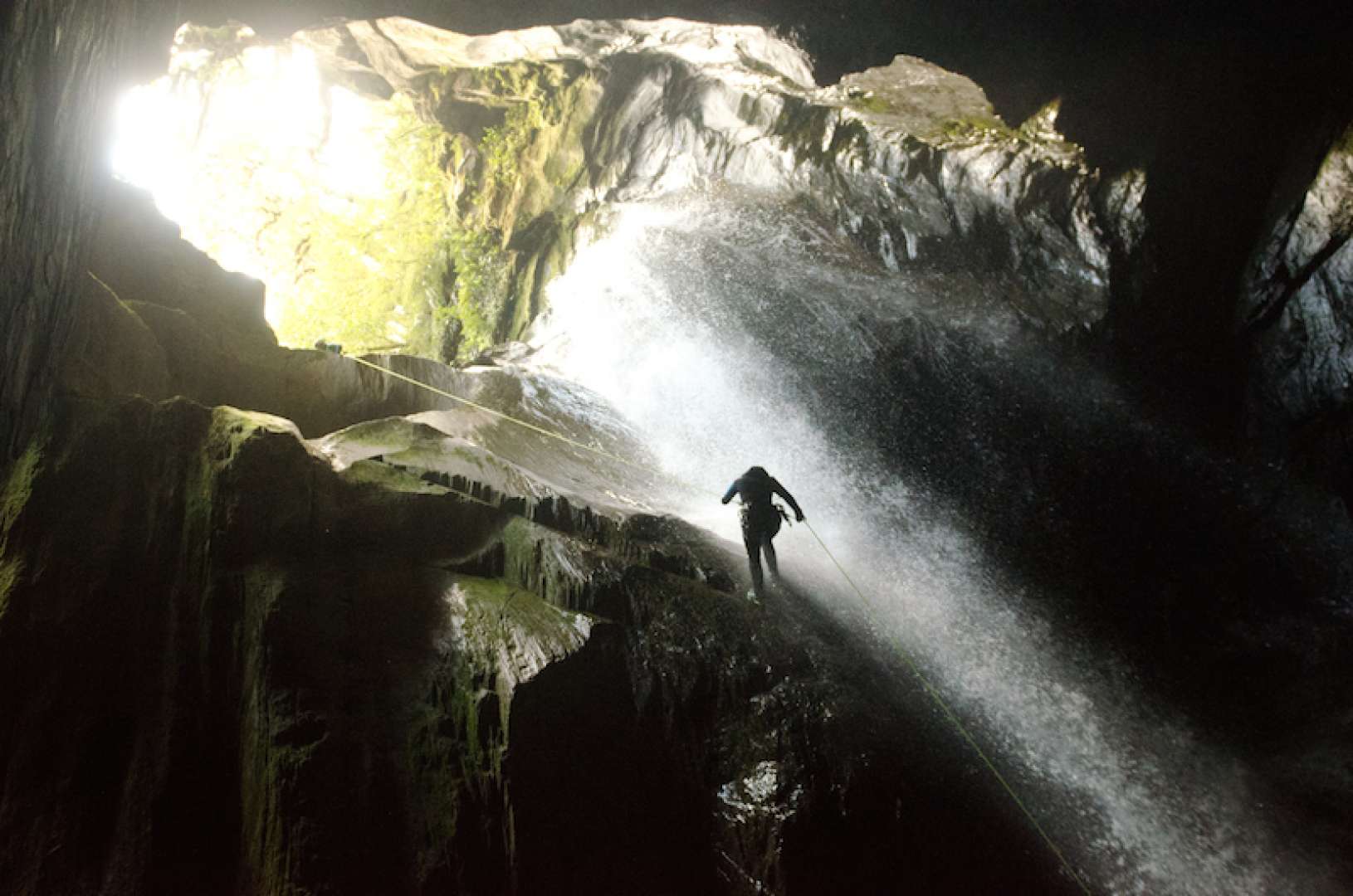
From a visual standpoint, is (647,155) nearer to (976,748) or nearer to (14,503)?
(976,748)

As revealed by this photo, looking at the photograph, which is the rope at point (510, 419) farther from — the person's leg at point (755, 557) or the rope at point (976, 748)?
the rope at point (976, 748)

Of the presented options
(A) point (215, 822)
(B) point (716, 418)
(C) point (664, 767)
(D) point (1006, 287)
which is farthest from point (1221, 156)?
(A) point (215, 822)

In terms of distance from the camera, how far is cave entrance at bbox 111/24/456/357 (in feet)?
59.4

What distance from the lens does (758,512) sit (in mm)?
9086

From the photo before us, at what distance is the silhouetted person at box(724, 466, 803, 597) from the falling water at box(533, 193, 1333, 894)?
0.99 meters

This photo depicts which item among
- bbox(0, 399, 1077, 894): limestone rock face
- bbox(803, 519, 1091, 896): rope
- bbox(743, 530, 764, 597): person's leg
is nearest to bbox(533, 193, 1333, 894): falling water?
bbox(803, 519, 1091, 896): rope

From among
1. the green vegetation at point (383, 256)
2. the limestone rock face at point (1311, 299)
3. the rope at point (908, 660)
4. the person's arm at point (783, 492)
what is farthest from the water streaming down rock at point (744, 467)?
the limestone rock face at point (1311, 299)

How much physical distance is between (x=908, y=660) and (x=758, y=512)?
2.67 meters

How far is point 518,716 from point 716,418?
8.90 meters

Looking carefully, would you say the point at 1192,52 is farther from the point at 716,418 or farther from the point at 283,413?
the point at 283,413

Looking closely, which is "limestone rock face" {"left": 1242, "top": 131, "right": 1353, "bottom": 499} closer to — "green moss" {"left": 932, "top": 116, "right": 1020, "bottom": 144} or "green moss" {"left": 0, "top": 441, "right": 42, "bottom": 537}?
"green moss" {"left": 932, "top": 116, "right": 1020, "bottom": 144}

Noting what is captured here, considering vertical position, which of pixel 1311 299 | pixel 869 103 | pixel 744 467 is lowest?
pixel 744 467

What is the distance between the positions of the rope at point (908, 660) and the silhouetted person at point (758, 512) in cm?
60

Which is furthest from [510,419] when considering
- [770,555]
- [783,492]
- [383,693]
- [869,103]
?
[869,103]
